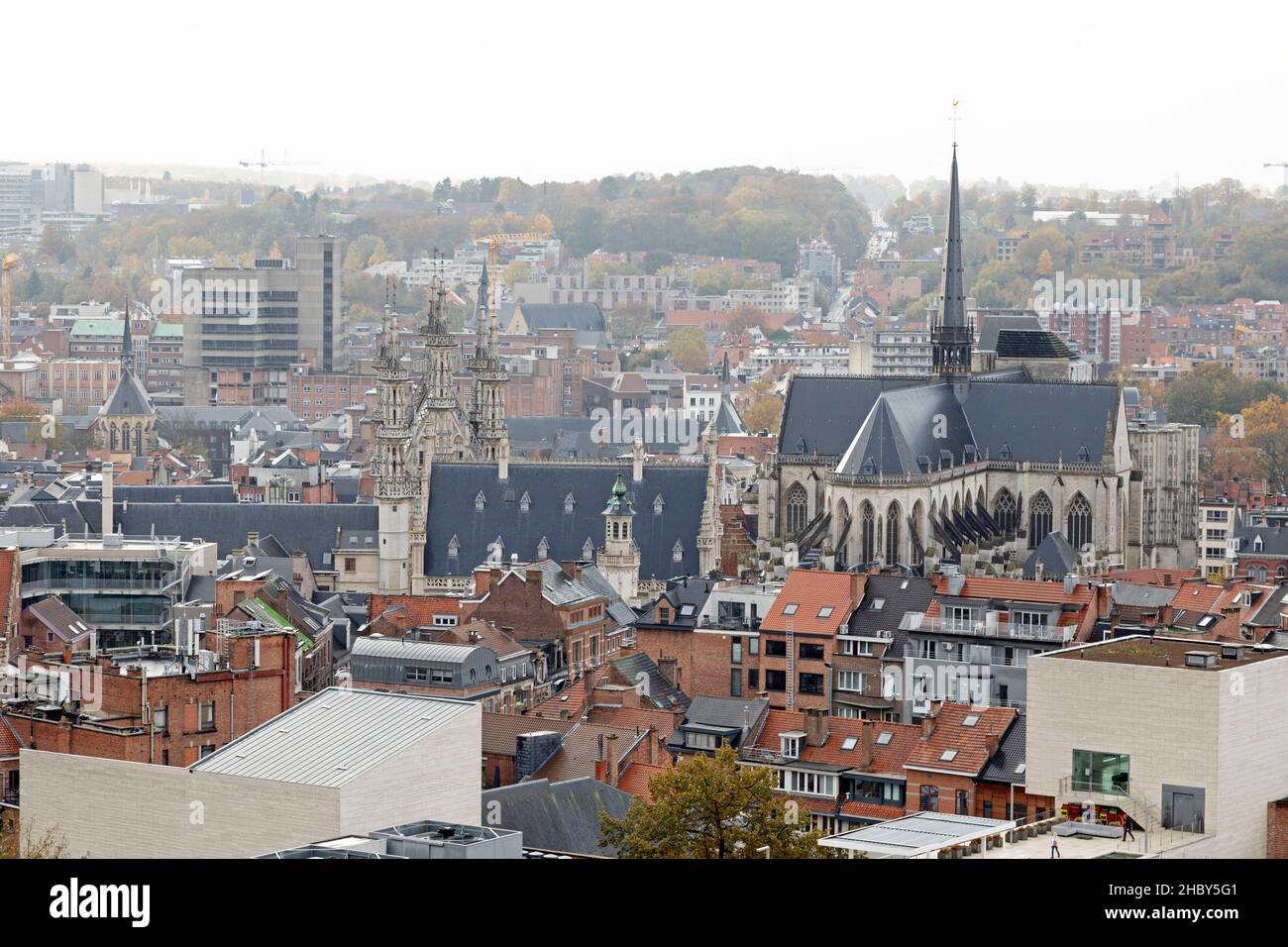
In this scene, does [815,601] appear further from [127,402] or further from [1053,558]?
[127,402]

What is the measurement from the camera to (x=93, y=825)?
126ft

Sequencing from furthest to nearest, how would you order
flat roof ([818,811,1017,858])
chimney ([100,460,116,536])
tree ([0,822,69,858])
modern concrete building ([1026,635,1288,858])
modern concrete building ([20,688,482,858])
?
chimney ([100,460,116,536]), tree ([0,822,69,858]), flat roof ([818,811,1017,858]), modern concrete building ([20,688,482,858]), modern concrete building ([1026,635,1288,858])

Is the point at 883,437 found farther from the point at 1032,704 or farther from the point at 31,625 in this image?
the point at 1032,704

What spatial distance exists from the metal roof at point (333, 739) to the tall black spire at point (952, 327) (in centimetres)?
6746

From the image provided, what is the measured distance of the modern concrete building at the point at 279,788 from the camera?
119 feet

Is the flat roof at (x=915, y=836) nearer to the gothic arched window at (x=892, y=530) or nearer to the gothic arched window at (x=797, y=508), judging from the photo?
the gothic arched window at (x=892, y=530)

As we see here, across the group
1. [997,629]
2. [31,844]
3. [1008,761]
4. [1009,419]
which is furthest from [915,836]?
[1009,419]

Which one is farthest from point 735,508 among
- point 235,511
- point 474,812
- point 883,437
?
point 474,812

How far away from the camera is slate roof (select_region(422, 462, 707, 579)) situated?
95000 millimetres

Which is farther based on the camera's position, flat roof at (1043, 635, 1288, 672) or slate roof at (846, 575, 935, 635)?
slate roof at (846, 575, 935, 635)

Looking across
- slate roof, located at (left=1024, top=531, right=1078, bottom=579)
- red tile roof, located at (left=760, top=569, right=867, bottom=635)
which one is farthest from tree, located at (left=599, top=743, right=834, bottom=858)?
slate roof, located at (left=1024, top=531, right=1078, bottom=579)

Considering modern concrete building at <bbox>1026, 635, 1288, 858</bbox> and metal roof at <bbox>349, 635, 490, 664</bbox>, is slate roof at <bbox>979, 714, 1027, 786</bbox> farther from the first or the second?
metal roof at <bbox>349, 635, 490, 664</bbox>

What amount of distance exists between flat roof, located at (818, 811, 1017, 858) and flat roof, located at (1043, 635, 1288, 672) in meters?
2.57

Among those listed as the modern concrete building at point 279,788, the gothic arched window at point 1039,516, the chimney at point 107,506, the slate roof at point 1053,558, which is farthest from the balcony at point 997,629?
the chimney at point 107,506
